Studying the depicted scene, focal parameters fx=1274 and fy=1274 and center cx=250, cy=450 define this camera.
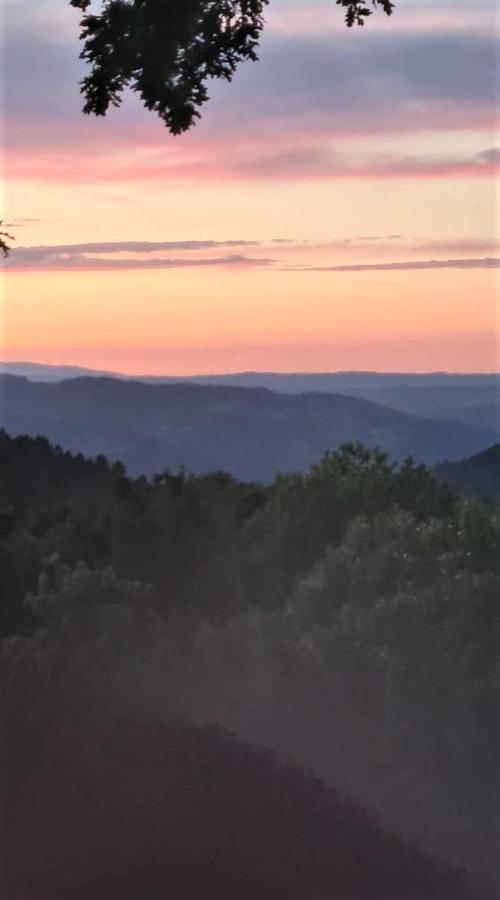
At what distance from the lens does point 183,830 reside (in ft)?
74.8

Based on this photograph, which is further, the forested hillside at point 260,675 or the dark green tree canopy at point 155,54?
the forested hillside at point 260,675

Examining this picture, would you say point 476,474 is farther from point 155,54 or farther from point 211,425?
point 155,54

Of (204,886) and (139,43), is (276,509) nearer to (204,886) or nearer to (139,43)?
(204,886)

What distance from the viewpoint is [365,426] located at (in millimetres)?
61219

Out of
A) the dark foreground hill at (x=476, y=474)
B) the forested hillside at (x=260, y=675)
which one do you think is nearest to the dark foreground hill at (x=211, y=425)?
the dark foreground hill at (x=476, y=474)

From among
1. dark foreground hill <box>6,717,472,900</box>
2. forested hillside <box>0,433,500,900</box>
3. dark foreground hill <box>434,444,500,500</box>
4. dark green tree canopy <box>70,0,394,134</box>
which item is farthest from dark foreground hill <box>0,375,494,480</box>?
dark green tree canopy <box>70,0,394,134</box>

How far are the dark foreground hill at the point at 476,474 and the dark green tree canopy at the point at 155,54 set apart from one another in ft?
130

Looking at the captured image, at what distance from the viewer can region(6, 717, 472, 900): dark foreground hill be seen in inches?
764

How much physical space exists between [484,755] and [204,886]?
1763 centimetres

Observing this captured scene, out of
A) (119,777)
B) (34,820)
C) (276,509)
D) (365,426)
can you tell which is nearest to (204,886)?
(34,820)

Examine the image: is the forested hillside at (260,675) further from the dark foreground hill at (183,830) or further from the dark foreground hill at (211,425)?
the dark foreground hill at (211,425)

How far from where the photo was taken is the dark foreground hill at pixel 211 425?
Result: 59.2 meters

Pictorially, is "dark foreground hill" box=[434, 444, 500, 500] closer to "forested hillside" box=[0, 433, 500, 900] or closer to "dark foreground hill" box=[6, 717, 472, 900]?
"forested hillside" box=[0, 433, 500, 900]

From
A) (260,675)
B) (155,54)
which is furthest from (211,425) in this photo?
(155,54)
